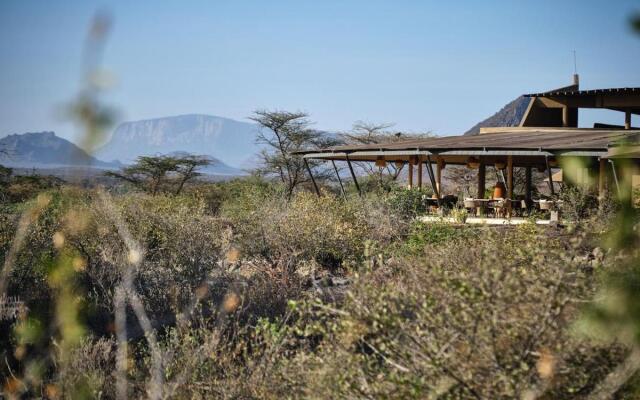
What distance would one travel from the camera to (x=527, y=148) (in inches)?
569

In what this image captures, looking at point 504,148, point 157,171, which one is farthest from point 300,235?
point 157,171

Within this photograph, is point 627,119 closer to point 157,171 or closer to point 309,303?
point 309,303

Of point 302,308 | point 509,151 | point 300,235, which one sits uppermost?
point 509,151

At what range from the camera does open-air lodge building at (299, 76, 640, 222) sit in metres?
14.3

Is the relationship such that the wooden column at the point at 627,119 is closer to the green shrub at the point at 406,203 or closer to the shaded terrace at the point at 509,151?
the shaded terrace at the point at 509,151

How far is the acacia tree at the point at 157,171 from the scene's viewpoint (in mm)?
32875

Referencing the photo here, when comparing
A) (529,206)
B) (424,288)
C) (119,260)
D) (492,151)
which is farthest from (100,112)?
(529,206)

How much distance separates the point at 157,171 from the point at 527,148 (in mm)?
21945

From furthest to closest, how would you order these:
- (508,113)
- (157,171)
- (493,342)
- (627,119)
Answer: (508,113) < (157,171) < (627,119) < (493,342)

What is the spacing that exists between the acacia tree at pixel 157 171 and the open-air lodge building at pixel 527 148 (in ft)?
44.7

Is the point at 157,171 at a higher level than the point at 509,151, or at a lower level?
lower

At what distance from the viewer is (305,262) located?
34.4ft

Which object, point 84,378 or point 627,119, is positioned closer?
point 84,378

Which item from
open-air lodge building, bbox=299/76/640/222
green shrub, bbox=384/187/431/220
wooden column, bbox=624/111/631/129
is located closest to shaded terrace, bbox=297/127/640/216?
open-air lodge building, bbox=299/76/640/222
